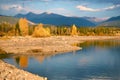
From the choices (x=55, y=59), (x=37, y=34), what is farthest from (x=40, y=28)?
(x=55, y=59)

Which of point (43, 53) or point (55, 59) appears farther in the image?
point (43, 53)

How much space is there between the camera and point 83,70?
55594 mm

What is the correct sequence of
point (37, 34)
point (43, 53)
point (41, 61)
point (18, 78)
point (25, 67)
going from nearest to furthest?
point (18, 78), point (25, 67), point (41, 61), point (43, 53), point (37, 34)

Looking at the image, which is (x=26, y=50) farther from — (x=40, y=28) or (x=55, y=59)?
(x=40, y=28)

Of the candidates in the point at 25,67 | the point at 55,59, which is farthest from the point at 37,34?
the point at 25,67

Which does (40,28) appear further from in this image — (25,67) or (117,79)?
(117,79)

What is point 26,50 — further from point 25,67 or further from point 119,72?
point 119,72

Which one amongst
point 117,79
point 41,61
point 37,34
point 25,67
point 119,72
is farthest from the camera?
point 37,34

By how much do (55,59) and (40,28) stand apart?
9338cm

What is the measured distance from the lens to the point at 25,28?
541 feet

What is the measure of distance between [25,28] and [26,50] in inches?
3200

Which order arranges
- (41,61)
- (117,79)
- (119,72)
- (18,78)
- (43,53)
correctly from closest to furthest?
(18,78)
(117,79)
(119,72)
(41,61)
(43,53)

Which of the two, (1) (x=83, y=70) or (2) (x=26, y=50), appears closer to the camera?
(1) (x=83, y=70)

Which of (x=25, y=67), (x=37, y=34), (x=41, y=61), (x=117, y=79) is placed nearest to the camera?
(x=117, y=79)
